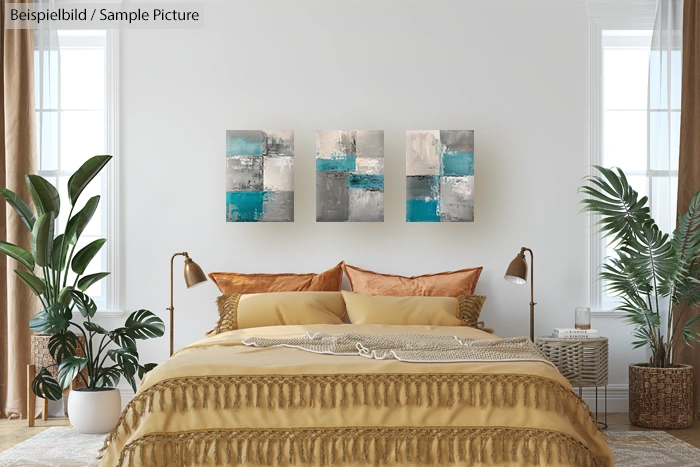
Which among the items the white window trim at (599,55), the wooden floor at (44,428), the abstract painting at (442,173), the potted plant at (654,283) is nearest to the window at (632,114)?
the white window trim at (599,55)

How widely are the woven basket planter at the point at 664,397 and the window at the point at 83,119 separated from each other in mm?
3808

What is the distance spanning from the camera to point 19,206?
15.2 ft

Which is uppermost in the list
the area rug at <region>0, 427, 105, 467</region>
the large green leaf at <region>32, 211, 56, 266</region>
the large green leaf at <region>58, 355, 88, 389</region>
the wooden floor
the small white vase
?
the large green leaf at <region>32, 211, 56, 266</region>

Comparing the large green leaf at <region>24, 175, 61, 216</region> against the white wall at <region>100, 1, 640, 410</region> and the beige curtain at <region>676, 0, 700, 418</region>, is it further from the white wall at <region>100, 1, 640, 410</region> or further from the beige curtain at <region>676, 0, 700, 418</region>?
the beige curtain at <region>676, 0, 700, 418</region>

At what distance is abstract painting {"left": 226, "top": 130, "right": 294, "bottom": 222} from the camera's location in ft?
16.9

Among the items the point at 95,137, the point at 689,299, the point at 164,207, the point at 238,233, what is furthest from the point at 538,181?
the point at 95,137

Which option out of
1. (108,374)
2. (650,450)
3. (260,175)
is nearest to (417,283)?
(260,175)

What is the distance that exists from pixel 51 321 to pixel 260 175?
68.3 inches

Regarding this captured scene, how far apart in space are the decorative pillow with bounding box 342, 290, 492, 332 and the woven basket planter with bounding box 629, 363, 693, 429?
1213mm

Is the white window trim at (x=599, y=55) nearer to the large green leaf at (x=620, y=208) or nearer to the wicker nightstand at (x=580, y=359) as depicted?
the large green leaf at (x=620, y=208)

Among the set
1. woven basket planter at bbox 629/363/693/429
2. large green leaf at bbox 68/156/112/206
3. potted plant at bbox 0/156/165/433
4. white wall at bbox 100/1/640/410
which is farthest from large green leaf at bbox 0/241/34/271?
woven basket planter at bbox 629/363/693/429

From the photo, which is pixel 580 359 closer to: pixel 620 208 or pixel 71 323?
pixel 620 208

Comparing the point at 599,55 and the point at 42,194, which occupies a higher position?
the point at 599,55

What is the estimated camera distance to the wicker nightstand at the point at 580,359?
4.64 meters
